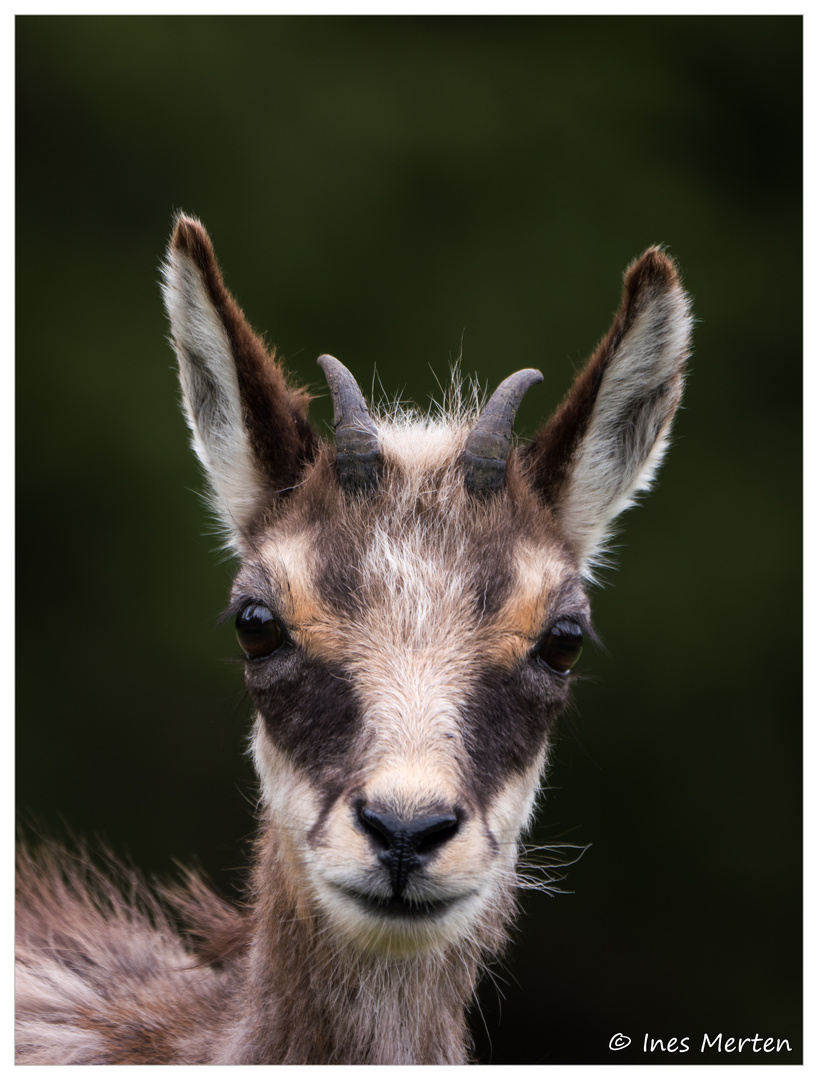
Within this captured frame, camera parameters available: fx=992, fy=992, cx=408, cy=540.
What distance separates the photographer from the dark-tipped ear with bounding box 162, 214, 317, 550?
402 cm

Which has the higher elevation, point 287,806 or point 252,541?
point 252,541

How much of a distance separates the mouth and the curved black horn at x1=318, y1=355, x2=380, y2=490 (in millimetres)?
1607

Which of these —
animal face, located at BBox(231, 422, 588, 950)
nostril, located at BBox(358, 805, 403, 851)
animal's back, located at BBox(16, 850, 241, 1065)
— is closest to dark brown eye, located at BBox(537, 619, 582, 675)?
animal face, located at BBox(231, 422, 588, 950)

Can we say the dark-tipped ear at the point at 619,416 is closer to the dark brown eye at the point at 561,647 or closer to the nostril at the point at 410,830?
the dark brown eye at the point at 561,647

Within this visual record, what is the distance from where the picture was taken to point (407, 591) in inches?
146

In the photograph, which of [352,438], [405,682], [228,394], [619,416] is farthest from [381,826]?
[619,416]

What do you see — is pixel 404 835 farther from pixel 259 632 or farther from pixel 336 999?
pixel 336 999

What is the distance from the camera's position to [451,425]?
488 centimetres

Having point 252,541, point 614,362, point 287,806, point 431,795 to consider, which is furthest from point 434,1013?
point 614,362

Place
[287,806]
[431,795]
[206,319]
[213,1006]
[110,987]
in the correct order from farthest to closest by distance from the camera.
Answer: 1. [110,987]
2. [213,1006]
3. [206,319]
4. [287,806]
5. [431,795]

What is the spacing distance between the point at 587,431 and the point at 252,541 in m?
1.54

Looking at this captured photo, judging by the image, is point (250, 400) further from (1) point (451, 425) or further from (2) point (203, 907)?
(2) point (203, 907)

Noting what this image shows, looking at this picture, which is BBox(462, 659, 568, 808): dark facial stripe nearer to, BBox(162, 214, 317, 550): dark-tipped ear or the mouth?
the mouth

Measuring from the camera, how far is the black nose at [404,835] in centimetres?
303
